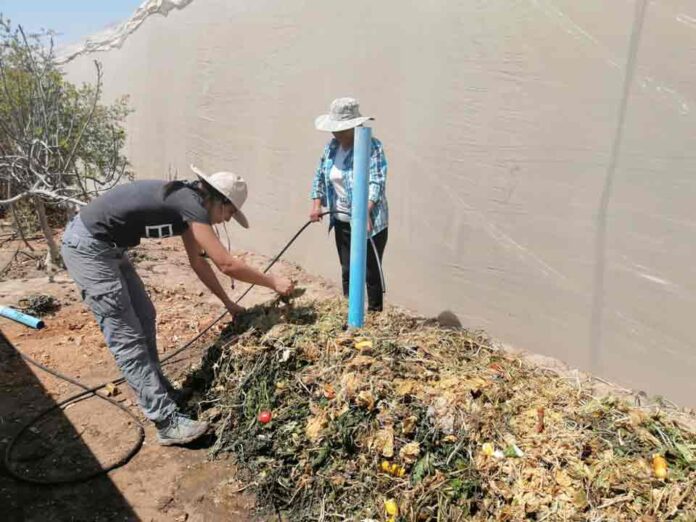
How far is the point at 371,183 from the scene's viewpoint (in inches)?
136

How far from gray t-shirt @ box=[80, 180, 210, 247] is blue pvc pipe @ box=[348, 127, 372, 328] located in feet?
2.50

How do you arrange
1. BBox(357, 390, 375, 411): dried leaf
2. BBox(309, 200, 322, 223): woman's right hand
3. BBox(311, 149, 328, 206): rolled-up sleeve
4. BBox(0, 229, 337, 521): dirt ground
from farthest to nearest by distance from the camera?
BBox(311, 149, 328, 206): rolled-up sleeve < BBox(309, 200, 322, 223): woman's right hand < BBox(0, 229, 337, 521): dirt ground < BBox(357, 390, 375, 411): dried leaf

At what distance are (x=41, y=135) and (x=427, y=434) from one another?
16.4 ft

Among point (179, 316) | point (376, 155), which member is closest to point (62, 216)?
point (179, 316)

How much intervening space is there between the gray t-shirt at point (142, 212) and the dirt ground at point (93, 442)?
1129 millimetres

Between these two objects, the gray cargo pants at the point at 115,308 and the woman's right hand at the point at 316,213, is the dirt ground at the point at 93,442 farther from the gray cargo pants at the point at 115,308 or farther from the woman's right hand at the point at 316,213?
the woman's right hand at the point at 316,213

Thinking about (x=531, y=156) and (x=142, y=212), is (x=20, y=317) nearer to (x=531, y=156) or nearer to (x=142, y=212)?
(x=142, y=212)

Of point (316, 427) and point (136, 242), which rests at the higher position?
point (136, 242)

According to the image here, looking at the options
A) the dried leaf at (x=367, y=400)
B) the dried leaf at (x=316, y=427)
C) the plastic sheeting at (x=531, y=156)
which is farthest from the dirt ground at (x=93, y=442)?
the plastic sheeting at (x=531, y=156)

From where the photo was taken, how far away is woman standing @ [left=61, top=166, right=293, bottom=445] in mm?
2678

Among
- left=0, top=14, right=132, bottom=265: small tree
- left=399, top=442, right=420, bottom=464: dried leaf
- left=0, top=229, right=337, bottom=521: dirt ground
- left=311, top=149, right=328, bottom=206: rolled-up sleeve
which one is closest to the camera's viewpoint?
left=399, top=442, right=420, bottom=464: dried leaf

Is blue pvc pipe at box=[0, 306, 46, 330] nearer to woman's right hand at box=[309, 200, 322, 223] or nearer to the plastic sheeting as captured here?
woman's right hand at box=[309, 200, 322, 223]

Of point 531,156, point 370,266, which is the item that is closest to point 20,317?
point 370,266

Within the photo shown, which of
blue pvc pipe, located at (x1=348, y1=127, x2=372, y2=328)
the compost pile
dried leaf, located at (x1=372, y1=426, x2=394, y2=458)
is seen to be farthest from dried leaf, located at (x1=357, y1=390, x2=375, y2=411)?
blue pvc pipe, located at (x1=348, y1=127, x2=372, y2=328)
